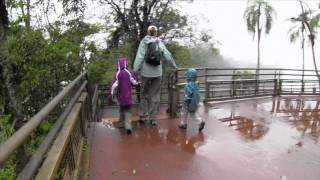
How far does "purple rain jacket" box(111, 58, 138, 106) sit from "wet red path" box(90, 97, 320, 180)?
0.61m

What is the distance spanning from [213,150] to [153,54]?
6.49ft

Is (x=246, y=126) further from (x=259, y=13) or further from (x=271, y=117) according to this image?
(x=259, y=13)

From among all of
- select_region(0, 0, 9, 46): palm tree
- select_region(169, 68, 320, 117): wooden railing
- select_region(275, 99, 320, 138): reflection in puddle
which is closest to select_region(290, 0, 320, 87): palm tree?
select_region(169, 68, 320, 117): wooden railing

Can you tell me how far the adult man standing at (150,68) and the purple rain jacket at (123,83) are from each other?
33cm

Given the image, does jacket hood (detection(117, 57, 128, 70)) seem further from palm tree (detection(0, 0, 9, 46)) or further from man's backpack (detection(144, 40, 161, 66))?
palm tree (detection(0, 0, 9, 46))

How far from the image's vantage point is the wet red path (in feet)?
15.6

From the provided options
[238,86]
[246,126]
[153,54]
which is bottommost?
[246,126]

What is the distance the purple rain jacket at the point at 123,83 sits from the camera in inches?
245

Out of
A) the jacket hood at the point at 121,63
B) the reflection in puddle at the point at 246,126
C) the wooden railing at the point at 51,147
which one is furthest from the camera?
the reflection in puddle at the point at 246,126

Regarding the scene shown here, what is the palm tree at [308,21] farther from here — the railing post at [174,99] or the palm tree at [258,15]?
the railing post at [174,99]

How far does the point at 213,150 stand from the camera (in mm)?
5684

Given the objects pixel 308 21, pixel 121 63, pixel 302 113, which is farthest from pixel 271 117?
pixel 308 21

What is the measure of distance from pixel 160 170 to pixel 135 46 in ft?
37.8

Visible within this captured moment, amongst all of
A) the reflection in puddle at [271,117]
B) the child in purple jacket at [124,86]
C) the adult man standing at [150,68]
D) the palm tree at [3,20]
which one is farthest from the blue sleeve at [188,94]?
the palm tree at [3,20]
